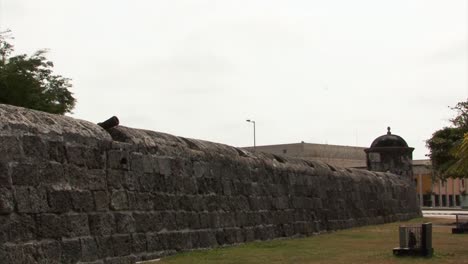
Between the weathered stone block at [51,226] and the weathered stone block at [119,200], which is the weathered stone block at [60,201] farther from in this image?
the weathered stone block at [119,200]

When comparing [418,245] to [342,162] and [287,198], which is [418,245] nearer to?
[287,198]

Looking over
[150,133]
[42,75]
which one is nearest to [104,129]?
[150,133]

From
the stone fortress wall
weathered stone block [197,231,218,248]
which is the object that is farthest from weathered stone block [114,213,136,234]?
weathered stone block [197,231,218,248]

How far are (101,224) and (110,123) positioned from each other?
1513mm

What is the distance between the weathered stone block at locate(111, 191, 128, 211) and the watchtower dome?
19.9 meters

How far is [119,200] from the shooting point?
10.1 m

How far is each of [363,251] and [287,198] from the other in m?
3.28

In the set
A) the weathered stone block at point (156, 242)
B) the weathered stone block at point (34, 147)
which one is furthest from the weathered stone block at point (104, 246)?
the weathered stone block at point (34, 147)

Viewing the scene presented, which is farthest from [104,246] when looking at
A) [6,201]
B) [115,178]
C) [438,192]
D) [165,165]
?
[438,192]

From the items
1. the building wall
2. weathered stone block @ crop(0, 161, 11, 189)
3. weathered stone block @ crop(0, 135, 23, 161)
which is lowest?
weathered stone block @ crop(0, 161, 11, 189)

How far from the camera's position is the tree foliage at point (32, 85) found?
1462 inches

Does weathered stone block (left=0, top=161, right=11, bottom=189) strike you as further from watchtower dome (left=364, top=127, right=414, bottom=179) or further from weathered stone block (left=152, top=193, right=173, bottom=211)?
watchtower dome (left=364, top=127, right=414, bottom=179)

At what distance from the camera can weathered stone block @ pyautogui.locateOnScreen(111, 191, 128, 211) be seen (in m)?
9.98

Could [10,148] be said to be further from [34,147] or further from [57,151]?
[57,151]
